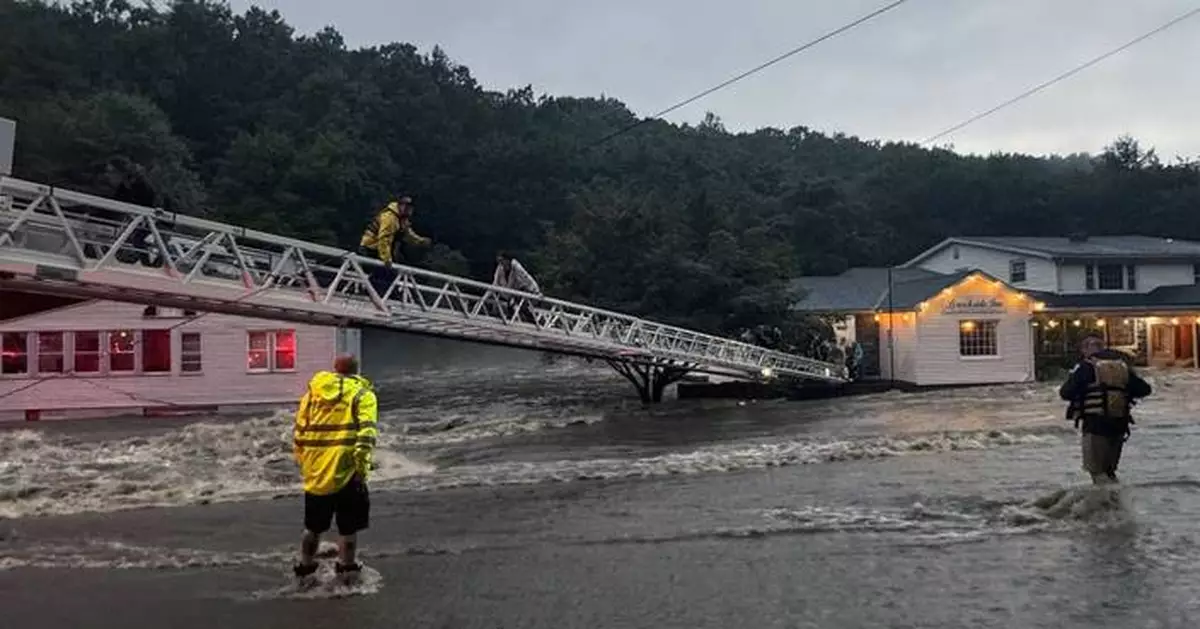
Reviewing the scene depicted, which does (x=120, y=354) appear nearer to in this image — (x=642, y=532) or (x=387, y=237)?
(x=387, y=237)

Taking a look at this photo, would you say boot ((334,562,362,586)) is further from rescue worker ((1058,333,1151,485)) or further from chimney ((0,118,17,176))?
rescue worker ((1058,333,1151,485))

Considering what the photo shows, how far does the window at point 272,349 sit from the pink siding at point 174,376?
0.19 m

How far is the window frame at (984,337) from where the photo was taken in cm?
3872

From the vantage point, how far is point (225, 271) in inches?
657

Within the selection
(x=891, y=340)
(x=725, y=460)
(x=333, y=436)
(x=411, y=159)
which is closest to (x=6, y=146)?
(x=333, y=436)

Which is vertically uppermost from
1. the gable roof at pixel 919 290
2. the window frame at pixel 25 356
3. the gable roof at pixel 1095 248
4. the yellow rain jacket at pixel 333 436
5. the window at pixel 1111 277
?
the gable roof at pixel 1095 248

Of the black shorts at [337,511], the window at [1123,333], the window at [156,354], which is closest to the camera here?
the black shorts at [337,511]

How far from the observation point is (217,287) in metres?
15.2

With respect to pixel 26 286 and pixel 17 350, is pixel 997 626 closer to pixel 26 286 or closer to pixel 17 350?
pixel 26 286

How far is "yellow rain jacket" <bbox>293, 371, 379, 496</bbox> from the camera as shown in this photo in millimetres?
8625

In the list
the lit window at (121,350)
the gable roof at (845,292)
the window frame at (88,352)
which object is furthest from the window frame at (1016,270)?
the window frame at (88,352)

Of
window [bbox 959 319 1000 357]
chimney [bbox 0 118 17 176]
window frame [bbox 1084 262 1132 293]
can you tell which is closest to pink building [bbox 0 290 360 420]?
chimney [bbox 0 118 17 176]

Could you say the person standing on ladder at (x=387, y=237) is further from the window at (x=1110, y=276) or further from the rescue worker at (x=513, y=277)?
the window at (x=1110, y=276)

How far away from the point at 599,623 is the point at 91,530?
23.4ft
